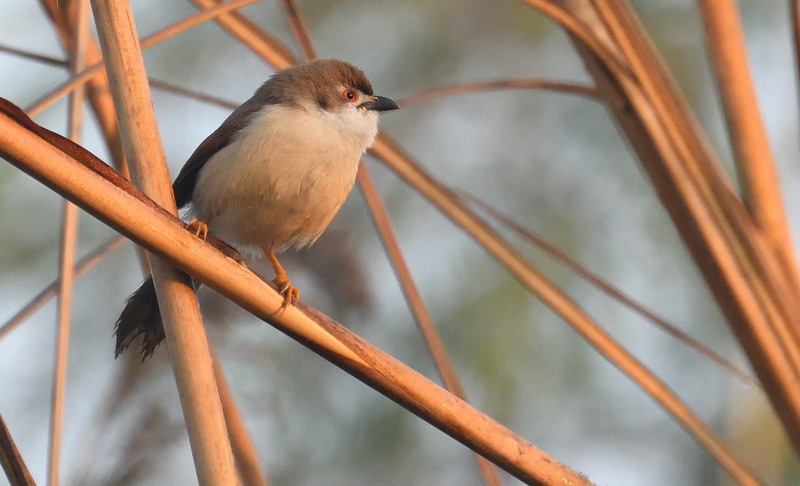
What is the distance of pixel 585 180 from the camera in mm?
8211

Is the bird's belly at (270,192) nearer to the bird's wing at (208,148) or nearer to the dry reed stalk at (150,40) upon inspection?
the bird's wing at (208,148)

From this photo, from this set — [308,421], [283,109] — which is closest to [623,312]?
[308,421]

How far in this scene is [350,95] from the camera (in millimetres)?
4703

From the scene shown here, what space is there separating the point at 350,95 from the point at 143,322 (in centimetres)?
187

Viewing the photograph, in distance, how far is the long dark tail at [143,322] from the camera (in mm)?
3186

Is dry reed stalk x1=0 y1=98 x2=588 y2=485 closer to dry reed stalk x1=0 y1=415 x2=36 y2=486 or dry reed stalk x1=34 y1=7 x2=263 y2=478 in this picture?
dry reed stalk x1=0 y1=415 x2=36 y2=486

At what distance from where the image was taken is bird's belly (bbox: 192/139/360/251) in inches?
153

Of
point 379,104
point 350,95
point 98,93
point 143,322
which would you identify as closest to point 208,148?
point 98,93

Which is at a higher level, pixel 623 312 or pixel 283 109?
pixel 623 312

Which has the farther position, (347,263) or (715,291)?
(347,263)

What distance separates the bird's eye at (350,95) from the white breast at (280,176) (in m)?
0.40

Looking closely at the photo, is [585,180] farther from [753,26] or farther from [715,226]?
[715,226]

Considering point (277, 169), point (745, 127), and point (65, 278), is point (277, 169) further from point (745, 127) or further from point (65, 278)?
point (745, 127)

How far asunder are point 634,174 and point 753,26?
146 cm
